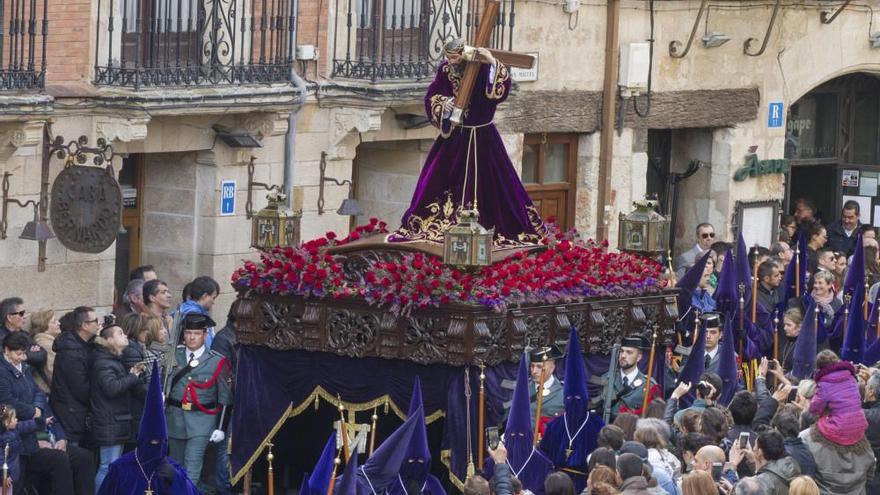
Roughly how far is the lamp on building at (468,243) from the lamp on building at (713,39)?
1010 centimetres

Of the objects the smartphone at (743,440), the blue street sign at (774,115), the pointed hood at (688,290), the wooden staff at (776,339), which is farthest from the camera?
the blue street sign at (774,115)

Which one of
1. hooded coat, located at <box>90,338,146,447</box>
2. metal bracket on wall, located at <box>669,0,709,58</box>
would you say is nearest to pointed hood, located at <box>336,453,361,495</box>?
hooded coat, located at <box>90,338,146,447</box>

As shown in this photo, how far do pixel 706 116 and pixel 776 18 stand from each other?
4.28 feet

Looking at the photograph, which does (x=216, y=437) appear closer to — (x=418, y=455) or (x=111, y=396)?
(x=111, y=396)

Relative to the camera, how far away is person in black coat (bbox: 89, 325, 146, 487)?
16.6 meters

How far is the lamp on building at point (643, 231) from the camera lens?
1822cm

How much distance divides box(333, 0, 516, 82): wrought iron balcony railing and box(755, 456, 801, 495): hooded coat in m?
8.38

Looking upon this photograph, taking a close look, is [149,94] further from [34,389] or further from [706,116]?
[706,116]

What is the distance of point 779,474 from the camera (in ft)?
47.4

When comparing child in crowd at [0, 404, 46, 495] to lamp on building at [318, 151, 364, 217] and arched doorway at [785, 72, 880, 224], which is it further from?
arched doorway at [785, 72, 880, 224]

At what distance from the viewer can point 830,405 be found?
15.6 m

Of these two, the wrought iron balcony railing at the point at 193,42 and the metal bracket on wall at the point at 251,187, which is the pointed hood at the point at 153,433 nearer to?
the wrought iron balcony railing at the point at 193,42

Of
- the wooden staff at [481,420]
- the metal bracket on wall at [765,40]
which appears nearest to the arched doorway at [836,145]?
the metal bracket on wall at [765,40]

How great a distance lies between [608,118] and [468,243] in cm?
908
